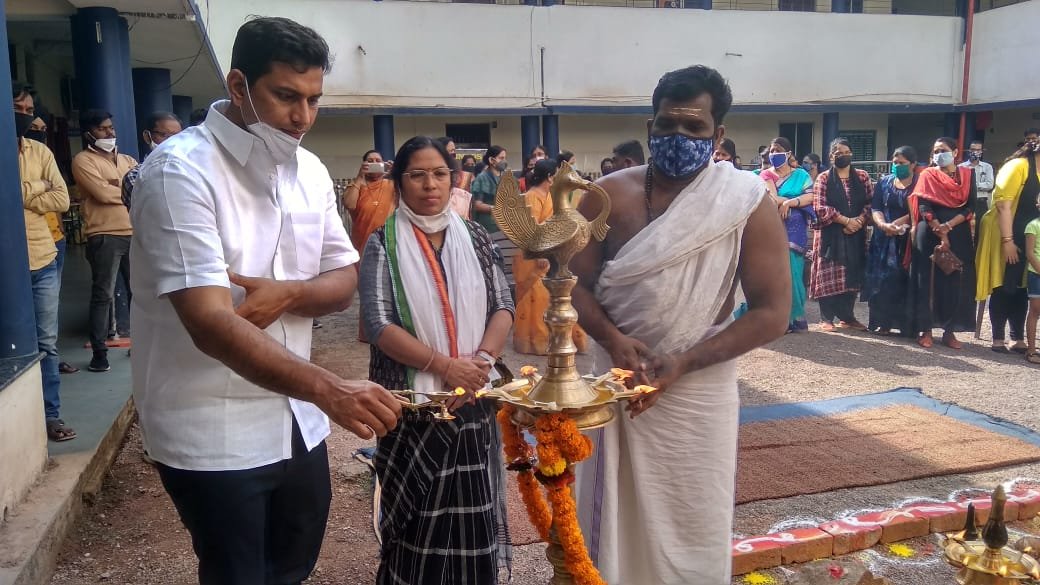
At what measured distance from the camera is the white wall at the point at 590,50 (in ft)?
45.9

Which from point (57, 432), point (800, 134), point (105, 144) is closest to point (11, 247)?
point (57, 432)

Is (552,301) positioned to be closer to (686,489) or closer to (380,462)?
(686,489)

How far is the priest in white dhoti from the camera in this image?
2414 mm

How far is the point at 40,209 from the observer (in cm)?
503

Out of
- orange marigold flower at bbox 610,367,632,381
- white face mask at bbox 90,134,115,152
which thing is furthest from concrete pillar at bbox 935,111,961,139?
orange marigold flower at bbox 610,367,632,381

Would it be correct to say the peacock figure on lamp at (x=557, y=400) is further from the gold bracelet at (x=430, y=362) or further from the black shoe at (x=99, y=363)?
the black shoe at (x=99, y=363)

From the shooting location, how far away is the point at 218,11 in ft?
43.2

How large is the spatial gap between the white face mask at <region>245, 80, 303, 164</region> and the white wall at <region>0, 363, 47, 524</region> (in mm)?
2198

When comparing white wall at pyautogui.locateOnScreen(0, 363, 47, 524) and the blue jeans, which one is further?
the blue jeans

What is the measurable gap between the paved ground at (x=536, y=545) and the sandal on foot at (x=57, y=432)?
0.34 m

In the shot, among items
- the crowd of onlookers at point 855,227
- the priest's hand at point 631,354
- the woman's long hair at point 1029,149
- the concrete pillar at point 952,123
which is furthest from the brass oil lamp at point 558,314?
the concrete pillar at point 952,123

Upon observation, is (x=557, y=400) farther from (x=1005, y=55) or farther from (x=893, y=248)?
(x=1005, y=55)

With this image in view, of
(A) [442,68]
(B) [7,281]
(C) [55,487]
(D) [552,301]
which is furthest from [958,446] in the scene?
(A) [442,68]

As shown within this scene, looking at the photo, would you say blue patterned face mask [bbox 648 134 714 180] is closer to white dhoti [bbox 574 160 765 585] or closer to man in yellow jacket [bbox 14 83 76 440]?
white dhoti [bbox 574 160 765 585]
